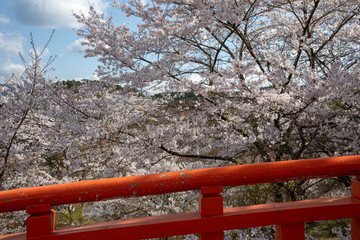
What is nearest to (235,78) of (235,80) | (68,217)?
(235,80)

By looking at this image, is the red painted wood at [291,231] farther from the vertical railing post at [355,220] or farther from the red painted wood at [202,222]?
the vertical railing post at [355,220]

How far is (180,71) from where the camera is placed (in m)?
5.24

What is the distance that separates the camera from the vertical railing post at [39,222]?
1.14m

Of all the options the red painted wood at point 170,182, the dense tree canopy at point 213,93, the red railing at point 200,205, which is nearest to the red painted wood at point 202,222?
the red railing at point 200,205

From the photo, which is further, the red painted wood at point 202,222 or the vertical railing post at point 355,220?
the vertical railing post at point 355,220

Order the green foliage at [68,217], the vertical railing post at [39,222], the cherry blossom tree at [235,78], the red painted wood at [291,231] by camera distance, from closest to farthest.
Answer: the vertical railing post at [39,222]
the red painted wood at [291,231]
the cherry blossom tree at [235,78]
the green foliage at [68,217]

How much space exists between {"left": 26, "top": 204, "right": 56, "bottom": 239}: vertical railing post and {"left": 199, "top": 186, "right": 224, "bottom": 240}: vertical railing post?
2.28 ft

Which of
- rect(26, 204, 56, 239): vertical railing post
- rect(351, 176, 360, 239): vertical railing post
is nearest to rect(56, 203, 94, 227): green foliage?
rect(26, 204, 56, 239): vertical railing post

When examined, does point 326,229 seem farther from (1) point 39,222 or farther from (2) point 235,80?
(1) point 39,222

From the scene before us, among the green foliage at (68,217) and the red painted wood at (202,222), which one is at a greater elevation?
the red painted wood at (202,222)

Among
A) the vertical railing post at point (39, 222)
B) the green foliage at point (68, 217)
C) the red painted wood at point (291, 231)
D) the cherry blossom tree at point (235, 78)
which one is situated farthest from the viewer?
the green foliage at point (68, 217)

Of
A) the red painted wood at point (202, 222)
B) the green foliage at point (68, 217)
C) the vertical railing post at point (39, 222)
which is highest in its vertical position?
the vertical railing post at point (39, 222)

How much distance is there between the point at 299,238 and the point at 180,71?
170 inches

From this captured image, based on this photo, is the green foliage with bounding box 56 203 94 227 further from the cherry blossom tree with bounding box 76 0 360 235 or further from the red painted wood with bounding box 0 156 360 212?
the red painted wood with bounding box 0 156 360 212
